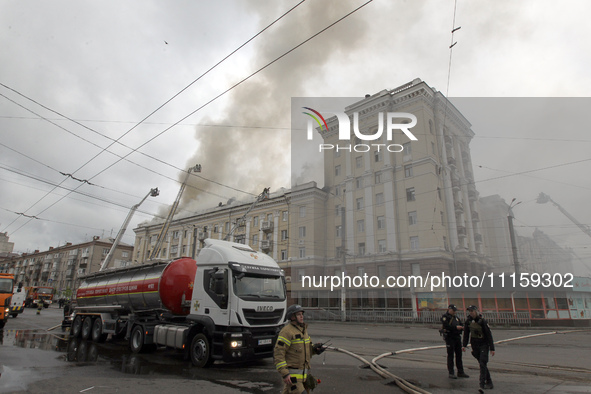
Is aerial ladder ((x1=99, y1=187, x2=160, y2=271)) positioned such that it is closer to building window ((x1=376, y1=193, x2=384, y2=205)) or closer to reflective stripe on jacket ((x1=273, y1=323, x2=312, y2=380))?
reflective stripe on jacket ((x1=273, y1=323, x2=312, y2=380))

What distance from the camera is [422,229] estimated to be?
35.8 meters

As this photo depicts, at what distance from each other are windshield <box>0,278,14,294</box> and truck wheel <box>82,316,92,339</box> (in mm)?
9387

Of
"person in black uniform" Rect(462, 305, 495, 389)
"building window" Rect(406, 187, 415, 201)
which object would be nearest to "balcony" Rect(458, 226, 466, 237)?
"building window" Rect(406, 187, 415, 201)

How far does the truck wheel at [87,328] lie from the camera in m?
15.0

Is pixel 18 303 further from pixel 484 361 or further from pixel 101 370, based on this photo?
pixel 484 361

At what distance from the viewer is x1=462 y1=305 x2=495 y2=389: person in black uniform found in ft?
22.5

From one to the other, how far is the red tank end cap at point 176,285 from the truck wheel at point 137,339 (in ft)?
4.84

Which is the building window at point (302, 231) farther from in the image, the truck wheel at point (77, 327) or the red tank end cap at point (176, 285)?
the red tank end cap at point (176, 285)

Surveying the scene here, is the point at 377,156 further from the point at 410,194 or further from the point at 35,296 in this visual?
the point at 35,296

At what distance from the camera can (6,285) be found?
68.7 feet

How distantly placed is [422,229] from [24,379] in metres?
33.9

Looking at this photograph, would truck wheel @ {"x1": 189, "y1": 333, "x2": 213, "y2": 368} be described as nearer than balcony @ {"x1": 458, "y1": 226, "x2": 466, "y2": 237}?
Yes

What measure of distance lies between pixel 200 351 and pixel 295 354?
239 inches

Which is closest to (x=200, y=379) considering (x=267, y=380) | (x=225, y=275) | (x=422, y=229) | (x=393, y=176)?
(x=267, y=380)
